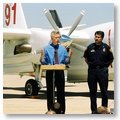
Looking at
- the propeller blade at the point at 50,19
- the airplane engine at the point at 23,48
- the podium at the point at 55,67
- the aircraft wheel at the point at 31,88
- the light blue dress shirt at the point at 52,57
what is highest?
the propeller blade at the point at 50,19

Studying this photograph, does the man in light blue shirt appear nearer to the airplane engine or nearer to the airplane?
the airplane

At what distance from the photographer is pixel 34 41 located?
36.9ft

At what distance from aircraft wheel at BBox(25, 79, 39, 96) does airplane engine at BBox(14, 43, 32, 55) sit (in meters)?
1.29

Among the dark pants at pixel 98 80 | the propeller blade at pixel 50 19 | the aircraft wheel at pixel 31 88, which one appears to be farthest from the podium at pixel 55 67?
the aircraft wheel at pixel 31 88

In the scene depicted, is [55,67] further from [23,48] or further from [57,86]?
[23,48]

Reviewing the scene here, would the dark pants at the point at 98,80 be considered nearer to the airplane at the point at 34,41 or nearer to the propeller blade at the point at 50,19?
the airplane at the point at 34,41

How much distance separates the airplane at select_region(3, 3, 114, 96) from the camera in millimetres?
9312

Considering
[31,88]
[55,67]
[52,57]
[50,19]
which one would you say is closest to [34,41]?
[31,88]

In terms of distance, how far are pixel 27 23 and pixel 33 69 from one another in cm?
193

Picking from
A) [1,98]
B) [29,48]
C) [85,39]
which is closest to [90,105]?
[1,98]

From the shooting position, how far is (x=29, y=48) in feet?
36.8

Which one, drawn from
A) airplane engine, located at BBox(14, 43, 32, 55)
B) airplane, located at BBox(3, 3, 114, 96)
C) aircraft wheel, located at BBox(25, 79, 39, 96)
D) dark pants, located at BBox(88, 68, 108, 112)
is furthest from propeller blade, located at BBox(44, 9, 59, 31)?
aircraft wheel, located at BBox(25, 79, 39, 96)

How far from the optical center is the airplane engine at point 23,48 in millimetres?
11159

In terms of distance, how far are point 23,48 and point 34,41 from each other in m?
0.32
